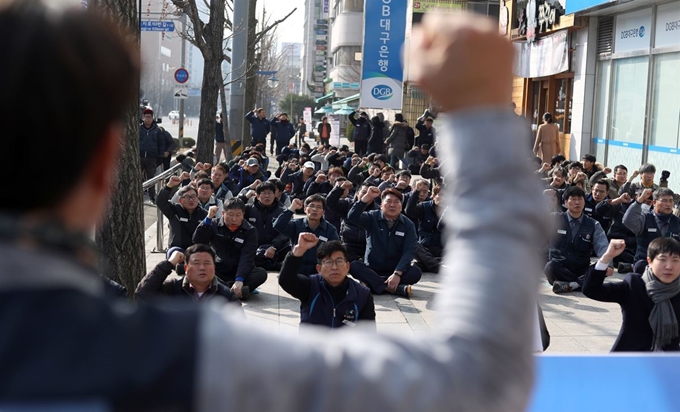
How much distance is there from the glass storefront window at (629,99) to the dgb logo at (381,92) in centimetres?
586

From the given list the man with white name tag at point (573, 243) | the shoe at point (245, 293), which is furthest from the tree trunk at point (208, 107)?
the man with white name tag at point (573, 243)

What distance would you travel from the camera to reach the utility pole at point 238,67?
19.1 metres

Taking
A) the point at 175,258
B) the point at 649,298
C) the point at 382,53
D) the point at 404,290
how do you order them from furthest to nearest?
1. the point at 382,53
2. the point at 404,290
3. the point at 175,258
4. the point at 649,298

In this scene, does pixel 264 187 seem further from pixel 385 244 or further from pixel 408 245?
pixel 408 245

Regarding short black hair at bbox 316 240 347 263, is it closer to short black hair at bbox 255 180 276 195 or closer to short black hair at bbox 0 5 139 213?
short black hair at bbox 255 180 276 195

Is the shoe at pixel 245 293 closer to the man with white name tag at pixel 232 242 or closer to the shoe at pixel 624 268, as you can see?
the man with white name tag at pixel 232 242

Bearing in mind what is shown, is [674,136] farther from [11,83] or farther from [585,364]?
[11,83]

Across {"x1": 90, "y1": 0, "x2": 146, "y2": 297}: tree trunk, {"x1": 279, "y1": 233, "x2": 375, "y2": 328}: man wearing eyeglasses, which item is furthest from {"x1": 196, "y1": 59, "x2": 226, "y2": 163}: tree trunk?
{"x1": 279, "y1": 233, "x2": 375, "y2": 328}: man wearing eyeglasses

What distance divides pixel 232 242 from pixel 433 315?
7.69 feet

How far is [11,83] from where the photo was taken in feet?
2.68

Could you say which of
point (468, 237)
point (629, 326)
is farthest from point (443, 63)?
point (629, 326)

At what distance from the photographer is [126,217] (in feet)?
20.9

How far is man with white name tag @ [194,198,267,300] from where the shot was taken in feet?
30.5

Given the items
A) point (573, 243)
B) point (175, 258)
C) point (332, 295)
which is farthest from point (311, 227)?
point (175, 258)
